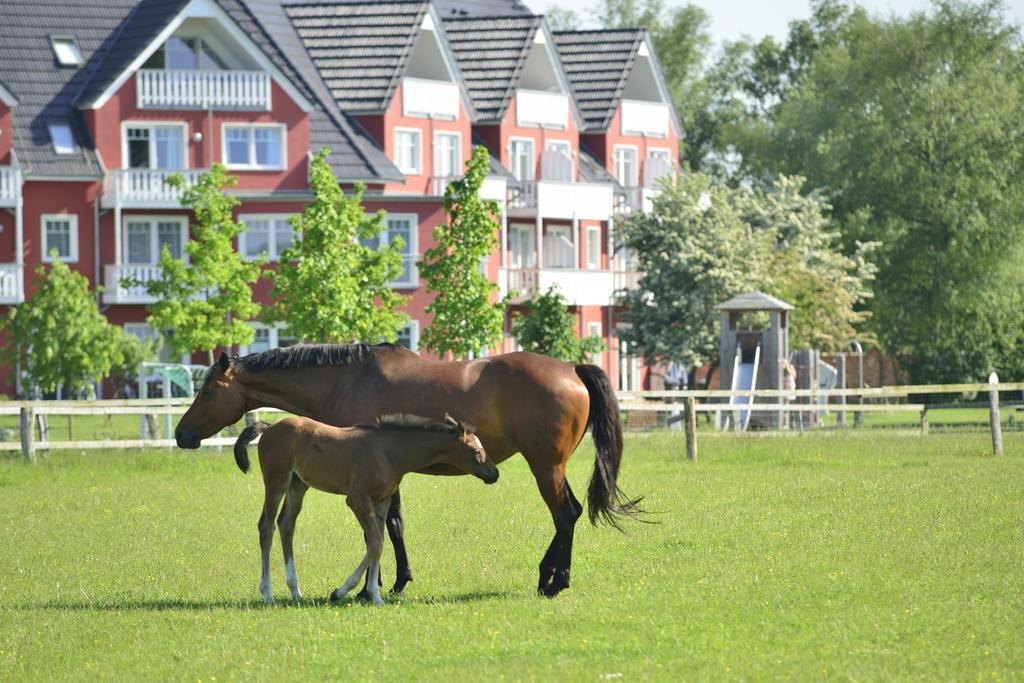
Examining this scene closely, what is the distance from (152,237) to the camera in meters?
51.8

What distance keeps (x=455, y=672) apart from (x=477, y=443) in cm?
334

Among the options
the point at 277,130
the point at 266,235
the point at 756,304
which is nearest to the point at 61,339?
the point at 266,235

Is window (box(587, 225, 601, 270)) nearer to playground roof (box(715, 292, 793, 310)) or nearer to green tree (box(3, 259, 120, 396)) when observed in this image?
playground roof (box(715, 292, 793, 310))

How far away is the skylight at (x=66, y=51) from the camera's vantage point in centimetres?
5225

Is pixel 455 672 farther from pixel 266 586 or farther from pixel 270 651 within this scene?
pixel 266 586

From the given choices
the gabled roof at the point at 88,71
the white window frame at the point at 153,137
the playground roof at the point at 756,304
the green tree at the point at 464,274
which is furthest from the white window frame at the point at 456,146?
the playground roof at the point at 756,304

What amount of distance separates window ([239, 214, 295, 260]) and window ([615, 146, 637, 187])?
1555cm

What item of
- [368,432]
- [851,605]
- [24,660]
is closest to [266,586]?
[368,432]

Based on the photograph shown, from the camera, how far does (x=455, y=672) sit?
1122 cm

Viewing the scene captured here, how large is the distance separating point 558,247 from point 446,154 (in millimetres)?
6079

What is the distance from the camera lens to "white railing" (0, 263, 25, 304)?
4912 cm

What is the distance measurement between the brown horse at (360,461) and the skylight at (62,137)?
37.7 meters

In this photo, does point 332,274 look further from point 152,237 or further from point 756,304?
point 152,237

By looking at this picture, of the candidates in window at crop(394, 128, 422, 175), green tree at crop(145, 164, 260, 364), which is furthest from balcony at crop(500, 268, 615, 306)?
green tree at crop(145, 164, 260, 364)
